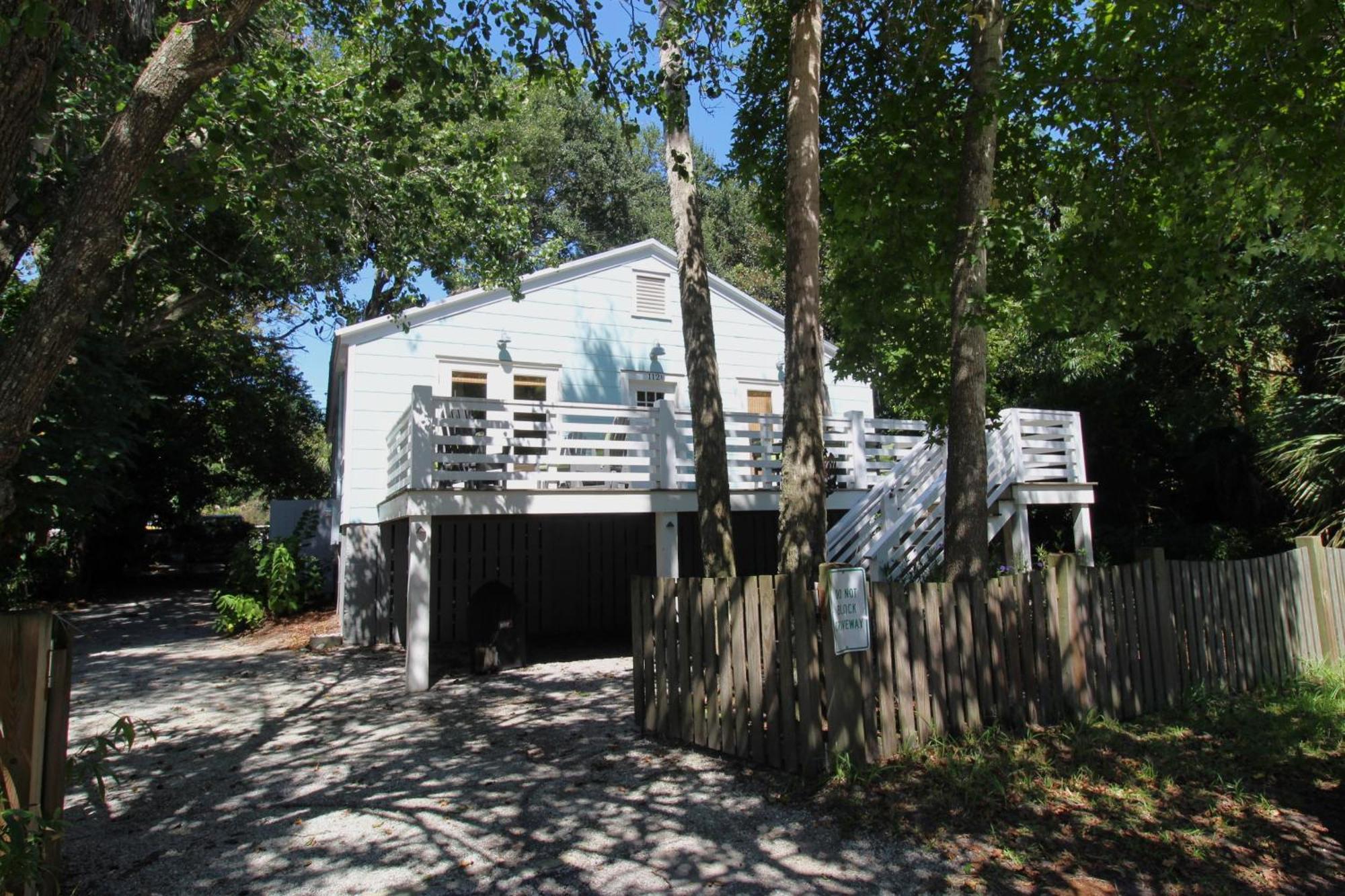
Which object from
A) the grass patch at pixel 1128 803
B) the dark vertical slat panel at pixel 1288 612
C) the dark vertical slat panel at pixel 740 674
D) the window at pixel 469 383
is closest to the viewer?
the grass patch at pixel 1128 803

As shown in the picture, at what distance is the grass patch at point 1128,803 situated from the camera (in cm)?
426

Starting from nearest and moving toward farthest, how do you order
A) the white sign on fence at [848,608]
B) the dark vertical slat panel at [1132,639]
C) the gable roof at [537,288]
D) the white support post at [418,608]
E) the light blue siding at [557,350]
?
the white sign on fence at [848,608]
the dark vertical slat panel at [1132,639]
the white support post at [418,608]
the gable roof at [537,288]
the light blue siding at [557,350]

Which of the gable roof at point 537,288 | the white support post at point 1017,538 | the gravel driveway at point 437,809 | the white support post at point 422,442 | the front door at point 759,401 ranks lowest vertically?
the gravel driveway at point 437,809

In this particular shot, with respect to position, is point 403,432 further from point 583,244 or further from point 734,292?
point 583,244

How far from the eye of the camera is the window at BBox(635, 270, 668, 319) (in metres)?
15.7

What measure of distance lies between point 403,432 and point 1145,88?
8876 mm

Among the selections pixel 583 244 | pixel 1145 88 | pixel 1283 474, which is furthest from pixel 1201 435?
pixel 583 244

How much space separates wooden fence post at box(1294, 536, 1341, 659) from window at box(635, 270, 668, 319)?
1026cm

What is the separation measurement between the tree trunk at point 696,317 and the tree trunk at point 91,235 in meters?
4.57

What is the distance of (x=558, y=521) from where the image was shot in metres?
15.2

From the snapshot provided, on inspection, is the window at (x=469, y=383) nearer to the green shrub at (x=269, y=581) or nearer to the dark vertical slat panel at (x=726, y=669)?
the green shrub at (x=269, y=581)

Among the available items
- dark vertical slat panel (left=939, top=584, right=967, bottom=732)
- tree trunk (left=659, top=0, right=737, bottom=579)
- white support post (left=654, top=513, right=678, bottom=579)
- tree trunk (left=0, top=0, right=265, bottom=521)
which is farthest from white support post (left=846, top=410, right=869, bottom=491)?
tree trunk (left=0, top=0, right=265, bottom=521)

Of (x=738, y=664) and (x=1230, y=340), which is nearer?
(x=738, y=664)

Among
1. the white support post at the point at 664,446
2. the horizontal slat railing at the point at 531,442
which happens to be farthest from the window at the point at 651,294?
the white support post at the point at 664,446
